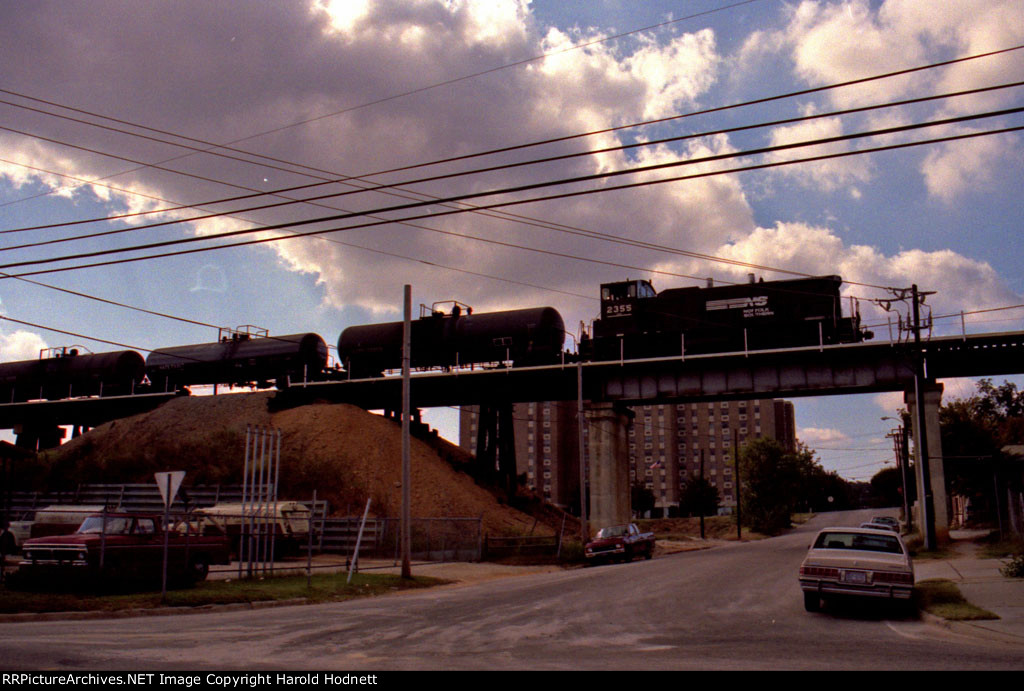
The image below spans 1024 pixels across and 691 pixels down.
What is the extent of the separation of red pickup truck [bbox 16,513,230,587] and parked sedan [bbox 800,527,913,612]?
45.8 ft

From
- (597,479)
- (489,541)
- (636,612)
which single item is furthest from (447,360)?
(636,612)

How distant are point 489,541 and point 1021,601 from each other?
24.5 meters

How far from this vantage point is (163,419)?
5488 centimetres

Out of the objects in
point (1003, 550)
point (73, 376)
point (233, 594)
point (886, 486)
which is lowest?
point (886, 486)

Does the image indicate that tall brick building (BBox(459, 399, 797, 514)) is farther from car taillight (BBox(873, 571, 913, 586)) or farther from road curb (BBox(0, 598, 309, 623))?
car taillight (BBox(873, 571, 913, 586))

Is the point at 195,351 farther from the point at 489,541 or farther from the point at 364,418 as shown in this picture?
the point at 489,541

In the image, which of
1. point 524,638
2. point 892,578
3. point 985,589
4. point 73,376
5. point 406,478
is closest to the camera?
point 524,638

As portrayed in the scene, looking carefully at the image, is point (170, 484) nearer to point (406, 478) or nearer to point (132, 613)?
point (132, 613)

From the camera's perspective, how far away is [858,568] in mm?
13898

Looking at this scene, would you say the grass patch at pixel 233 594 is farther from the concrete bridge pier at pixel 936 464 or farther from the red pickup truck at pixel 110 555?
the concrete bridge pier at pixel 936 464

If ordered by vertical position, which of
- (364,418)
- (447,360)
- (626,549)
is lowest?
(626,549)

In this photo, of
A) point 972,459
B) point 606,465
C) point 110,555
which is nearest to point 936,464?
point 972,459

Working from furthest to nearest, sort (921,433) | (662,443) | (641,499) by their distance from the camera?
(662,443), (641,499), (921,433)

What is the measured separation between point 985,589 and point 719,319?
27.6 m
